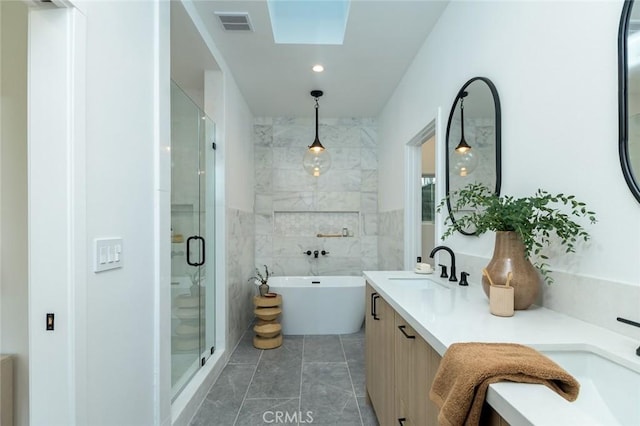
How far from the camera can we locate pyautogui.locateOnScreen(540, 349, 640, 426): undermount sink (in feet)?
2.39

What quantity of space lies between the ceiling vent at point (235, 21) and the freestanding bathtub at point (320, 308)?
2470mm

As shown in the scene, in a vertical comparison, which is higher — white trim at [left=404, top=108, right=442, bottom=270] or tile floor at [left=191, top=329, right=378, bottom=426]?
white trim at [left=404, top=108, right=442, bottom=270]

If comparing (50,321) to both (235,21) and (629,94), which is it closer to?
(629,94)

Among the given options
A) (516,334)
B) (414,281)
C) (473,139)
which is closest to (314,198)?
(414,281)

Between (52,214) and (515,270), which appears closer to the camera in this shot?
(52,214)

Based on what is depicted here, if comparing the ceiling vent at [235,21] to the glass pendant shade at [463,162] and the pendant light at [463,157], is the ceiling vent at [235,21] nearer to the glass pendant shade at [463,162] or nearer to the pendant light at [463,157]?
the pendant light at [463,157]

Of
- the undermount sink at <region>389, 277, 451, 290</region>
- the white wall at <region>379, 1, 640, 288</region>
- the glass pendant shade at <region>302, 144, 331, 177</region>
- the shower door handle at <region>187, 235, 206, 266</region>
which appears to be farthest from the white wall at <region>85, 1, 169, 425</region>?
the glass pendant shade at <region>302, 144, 331, 177</region>

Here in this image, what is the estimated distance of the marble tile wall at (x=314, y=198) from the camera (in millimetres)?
4379

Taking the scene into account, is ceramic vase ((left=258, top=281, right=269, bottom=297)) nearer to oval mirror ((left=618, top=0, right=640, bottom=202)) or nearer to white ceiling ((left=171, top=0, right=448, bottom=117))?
white ceiling ((left=171, top=0, right=448, bottom=117))

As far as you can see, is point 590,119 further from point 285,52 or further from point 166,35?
point 285,52

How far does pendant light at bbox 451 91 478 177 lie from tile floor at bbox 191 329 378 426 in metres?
1.65

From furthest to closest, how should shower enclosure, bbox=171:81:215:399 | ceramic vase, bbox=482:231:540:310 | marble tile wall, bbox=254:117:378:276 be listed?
marble tile wall, bbox=254:117:378:276, shower enclosure, bbox=171:81:215:399, ceramic vase, bbox=482:231:540:310

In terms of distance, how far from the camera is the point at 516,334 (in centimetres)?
91

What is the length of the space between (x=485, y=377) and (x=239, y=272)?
3.07 metres
